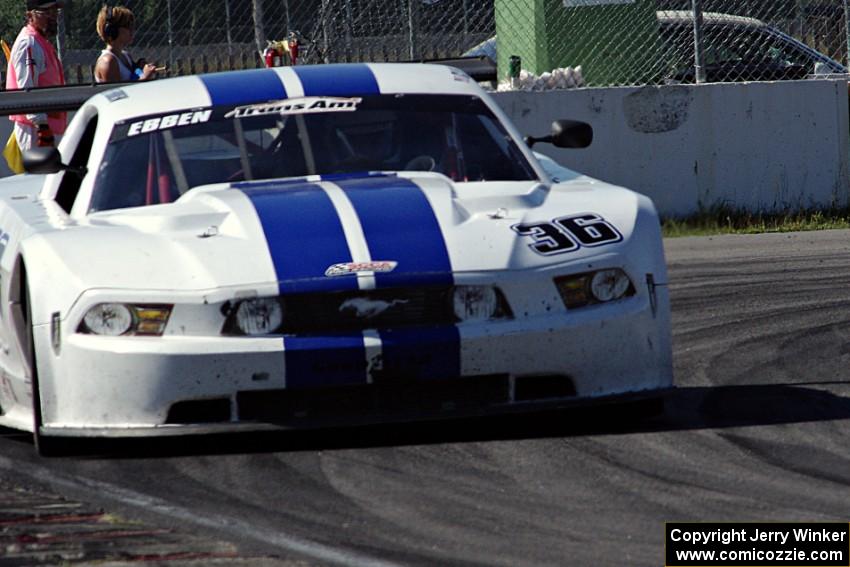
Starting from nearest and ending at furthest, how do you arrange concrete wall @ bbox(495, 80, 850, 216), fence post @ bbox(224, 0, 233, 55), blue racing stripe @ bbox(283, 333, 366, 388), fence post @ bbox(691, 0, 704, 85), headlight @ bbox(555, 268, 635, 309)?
blue racing stripe @ bbox(283, 333, 366, 388), headlight @ bbox(555, 268, 635, 309), concrete wall @ bbox(495, 80, 850, 216), fence post @ bbox(691, 0, 704, 85), fence post @ bbox(224, 0, 233, 55)

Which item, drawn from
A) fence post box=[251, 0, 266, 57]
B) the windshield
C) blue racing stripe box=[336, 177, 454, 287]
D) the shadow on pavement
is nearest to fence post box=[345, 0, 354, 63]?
fence post box=[251, 0, 266, 57]

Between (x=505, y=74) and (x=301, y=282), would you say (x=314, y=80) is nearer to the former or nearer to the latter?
(x=301, y=282)

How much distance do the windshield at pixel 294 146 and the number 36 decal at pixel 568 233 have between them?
763mm

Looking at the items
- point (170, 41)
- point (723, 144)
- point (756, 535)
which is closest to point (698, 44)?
point (723, 144)

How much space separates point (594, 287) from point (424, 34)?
27.1 feet

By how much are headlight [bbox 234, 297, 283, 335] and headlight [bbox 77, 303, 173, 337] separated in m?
0.24

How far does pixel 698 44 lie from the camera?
1324cm

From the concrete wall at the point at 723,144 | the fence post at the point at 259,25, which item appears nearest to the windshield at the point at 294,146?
the concrete wall at the point at 723,144

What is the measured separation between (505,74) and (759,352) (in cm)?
865

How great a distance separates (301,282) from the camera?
5.77 meters

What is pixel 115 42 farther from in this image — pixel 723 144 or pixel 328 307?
pixel 328 307

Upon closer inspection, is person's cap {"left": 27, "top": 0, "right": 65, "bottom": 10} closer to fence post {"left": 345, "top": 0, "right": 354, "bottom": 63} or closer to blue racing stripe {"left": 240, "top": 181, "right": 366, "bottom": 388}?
fence post {"left": 345, "top": 0, "right": 354, "bottom": 63}

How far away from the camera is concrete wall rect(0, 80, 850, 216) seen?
12.9 meters

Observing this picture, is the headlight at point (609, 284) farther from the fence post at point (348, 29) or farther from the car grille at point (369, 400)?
the fence post at point (348, 29)
